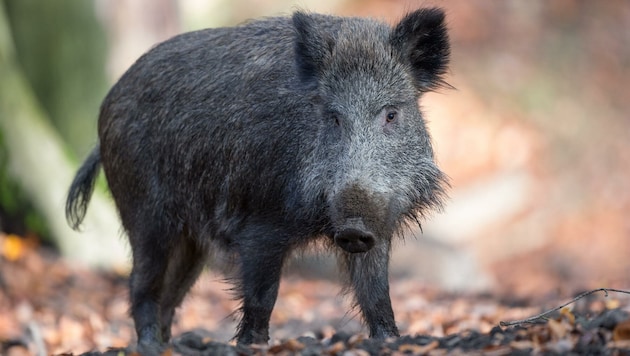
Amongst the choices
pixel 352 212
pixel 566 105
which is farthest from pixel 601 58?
pixel 352 212

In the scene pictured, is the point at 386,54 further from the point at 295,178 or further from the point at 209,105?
the point at 209,105

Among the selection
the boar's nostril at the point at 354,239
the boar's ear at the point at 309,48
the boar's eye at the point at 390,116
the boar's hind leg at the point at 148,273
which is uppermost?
the boar's ear at the point at 309,48

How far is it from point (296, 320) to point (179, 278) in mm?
1985

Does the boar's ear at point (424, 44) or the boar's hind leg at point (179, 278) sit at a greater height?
the boar's ear at point (424, 44)

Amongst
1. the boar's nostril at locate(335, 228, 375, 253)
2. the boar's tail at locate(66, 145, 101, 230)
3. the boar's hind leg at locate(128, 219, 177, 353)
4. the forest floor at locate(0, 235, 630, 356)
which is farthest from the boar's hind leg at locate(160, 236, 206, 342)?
the boar's nostril at locate(335, 228, 375, 253)

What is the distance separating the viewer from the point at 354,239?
5.10 meters

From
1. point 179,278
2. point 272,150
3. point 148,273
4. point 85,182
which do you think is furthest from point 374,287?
point 85,182

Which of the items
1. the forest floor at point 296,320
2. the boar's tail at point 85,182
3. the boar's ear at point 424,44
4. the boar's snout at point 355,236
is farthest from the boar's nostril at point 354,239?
the boar's tail at point 85,182

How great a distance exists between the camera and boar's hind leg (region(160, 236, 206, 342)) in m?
7.42

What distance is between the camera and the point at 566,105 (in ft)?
62.4

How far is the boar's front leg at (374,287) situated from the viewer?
→ 20.1 feet

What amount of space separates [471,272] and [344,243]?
25.7 ft

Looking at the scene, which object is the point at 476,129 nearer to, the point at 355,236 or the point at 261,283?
the point at 261,283

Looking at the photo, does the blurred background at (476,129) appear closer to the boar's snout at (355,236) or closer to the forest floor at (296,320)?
the forest floor at (296,320)
